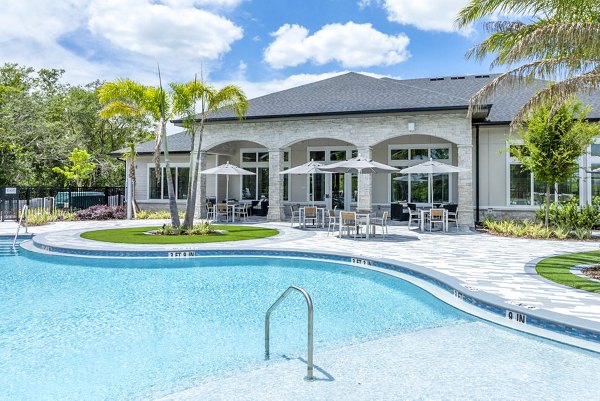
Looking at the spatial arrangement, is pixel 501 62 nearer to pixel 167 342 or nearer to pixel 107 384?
pixel 167 342

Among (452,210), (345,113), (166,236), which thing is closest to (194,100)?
(166,236)

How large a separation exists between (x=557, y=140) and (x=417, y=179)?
24.5 ft

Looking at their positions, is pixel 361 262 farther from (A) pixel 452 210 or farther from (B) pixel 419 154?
(B) pixel 419 154

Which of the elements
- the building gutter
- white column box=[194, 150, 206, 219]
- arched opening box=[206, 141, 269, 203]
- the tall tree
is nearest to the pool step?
white column box=[194, 150, 206, 219]

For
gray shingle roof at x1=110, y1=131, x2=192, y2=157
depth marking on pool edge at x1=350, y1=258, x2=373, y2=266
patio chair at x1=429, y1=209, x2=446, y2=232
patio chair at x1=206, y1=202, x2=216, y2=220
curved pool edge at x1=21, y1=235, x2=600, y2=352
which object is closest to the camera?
curved pool edge at x1=21, y1=235, x2=600, y2=352

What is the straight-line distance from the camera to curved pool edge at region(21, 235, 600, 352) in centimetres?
550

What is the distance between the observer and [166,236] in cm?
1517

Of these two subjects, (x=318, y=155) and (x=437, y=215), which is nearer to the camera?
(x=437, y=215)

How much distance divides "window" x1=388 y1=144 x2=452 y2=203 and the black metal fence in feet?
49.8

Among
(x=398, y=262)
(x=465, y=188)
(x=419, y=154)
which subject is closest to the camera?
(x=398, y=262)

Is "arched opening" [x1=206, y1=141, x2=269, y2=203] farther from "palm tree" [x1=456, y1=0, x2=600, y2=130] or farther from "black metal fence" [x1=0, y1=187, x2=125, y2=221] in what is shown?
"palm tree" [x1=456, y1=0, x2=600, y2=130]

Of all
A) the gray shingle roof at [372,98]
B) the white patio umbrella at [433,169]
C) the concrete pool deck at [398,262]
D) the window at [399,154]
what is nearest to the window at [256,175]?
the gray shingle roof at [372,98]

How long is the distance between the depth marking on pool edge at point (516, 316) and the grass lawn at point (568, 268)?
2135 millimetres

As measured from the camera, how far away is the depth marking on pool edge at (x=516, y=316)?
19.7 ft
